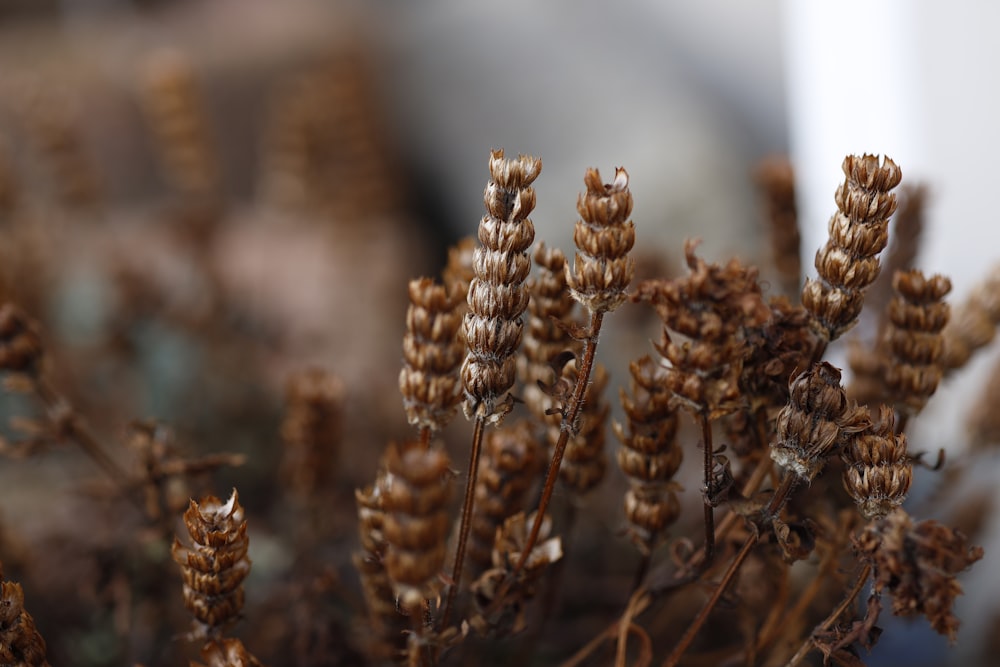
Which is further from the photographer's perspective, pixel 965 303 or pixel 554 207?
pixel 554 207

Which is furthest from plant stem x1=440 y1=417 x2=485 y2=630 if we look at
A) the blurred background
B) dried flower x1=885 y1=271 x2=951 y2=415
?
the blurred background

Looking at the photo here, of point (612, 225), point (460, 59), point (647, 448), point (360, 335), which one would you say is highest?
point (460, 59)

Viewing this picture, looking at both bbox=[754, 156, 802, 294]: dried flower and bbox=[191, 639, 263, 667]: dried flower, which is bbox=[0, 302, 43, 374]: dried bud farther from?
bbox=[754, 156, 802, 294]: dried flower

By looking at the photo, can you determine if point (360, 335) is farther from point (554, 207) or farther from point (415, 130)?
point (415, 130)

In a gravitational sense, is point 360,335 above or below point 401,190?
below

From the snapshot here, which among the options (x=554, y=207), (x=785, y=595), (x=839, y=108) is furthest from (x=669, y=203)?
(x=785, y=595)

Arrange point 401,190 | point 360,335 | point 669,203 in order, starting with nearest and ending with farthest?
point 360,335, point 669,203, point 401,190
